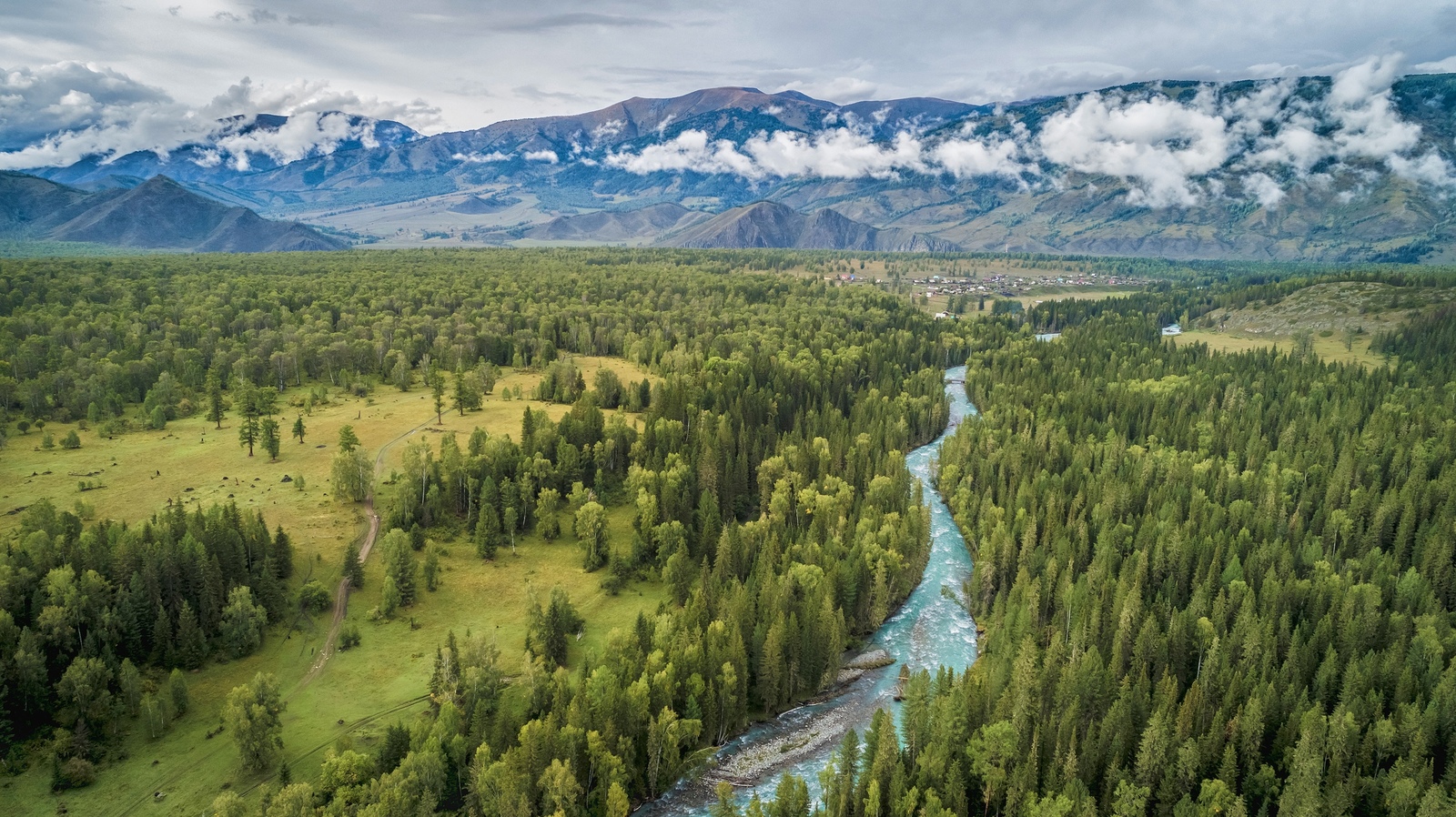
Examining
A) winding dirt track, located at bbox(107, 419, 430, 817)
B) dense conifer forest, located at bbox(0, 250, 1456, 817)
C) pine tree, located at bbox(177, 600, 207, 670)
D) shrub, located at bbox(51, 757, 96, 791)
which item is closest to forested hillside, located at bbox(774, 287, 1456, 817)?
dense conifer forest, located at bbox(0, 250, 1456, 817)

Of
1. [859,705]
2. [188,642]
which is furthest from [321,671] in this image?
[859,705]

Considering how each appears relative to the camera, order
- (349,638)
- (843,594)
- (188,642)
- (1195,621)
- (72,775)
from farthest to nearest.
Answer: (843,594), (349,638), (1195,621), (188,642), (72,775)

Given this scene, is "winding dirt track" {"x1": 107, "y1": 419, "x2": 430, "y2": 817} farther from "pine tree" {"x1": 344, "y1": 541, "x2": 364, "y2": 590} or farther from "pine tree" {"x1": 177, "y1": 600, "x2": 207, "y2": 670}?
"pine tree" {"x1": 177, "y1": 600, "x2": 207, "y2": 670}

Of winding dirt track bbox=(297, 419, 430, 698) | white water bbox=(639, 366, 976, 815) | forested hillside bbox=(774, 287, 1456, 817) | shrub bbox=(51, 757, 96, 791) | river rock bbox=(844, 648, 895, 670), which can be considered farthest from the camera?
river rock bbox=(844, 648, 895, 670)

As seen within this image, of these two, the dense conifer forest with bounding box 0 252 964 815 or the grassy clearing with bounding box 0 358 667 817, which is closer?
the grassy clearing with bounding box 0 358 667 817

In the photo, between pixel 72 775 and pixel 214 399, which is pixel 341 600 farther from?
pixel 214 399

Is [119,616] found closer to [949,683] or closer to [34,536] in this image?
[34,536]

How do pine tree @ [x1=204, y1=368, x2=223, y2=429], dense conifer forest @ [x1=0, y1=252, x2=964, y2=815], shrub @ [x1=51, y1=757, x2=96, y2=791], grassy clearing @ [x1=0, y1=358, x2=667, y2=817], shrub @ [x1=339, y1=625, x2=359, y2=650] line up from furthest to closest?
pine tree @ [x1=204, y1=368, x2=223, y2=429], shrub @ [x1=339, y1=625, x2=359, y2=650], dense conifer forest @ [x1=0, y1=252, x2=964, y2=815], grassy clearing @ [x1=0, y1=358, x2=667, y2=817], shrub @ [x1=51, y1=757, x2=96, y2=791]
